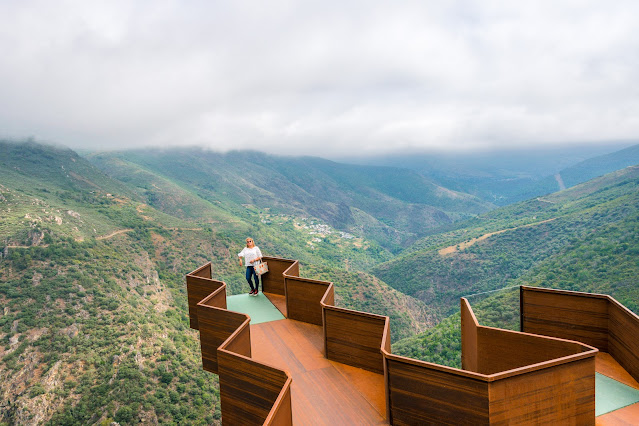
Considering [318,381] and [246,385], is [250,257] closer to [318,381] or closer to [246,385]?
[318,381]

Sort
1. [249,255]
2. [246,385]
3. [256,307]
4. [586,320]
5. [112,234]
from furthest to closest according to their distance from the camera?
[112,234] → [249,255] → [256,307] → [586,320] → [246,385]

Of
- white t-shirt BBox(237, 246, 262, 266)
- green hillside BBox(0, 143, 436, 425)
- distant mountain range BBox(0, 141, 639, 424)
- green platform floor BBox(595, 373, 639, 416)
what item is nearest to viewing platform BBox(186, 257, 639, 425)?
green platform floor BBox(595, 373, 639, 416)

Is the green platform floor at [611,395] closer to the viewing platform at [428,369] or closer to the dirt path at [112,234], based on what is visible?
the viewing platform at [428,369]

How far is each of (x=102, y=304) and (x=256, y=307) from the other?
128 feet

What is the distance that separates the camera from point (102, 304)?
39.7 m

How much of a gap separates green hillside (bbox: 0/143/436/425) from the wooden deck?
30087 mm

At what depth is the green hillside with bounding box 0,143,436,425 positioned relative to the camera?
31.1 metres

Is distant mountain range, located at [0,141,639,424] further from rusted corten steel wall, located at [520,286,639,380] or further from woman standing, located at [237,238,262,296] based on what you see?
woman standing, located at [237,238,262,296]

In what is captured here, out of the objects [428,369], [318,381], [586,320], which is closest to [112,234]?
[318,381]

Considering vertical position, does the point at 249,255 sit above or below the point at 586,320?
above

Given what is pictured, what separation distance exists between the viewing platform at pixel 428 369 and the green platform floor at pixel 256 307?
1.77 feet

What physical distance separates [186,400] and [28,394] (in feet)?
43.1

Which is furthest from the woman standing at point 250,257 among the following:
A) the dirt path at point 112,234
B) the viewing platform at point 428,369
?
the dirt path at point 112,234

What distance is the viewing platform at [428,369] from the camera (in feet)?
12.7
